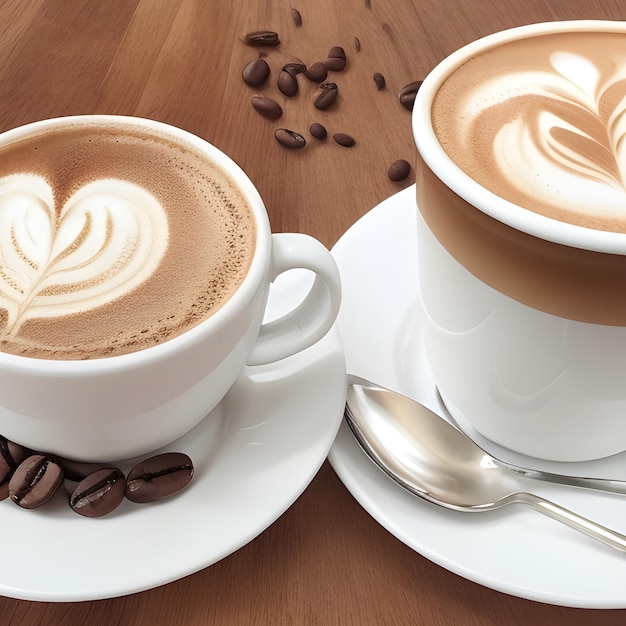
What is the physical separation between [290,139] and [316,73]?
0.20 meters

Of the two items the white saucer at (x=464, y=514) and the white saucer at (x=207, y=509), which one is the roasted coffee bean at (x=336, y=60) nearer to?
the white saucer at (x=464, y=514)

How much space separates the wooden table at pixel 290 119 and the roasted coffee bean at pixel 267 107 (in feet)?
0.05

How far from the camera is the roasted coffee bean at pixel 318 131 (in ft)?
4.17

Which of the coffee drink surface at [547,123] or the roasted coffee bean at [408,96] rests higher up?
the coffee drink surface at [547,123]

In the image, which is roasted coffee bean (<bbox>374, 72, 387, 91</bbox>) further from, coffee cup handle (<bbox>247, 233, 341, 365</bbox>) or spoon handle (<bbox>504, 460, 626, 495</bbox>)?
spoon handle (<bbox>504, 460, 626, 495</bbox>)

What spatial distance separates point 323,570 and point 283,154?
2.30 ft

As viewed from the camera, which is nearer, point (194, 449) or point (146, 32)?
point (194, 449)

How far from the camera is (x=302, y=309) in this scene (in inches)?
32.7

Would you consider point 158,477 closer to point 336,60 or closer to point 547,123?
point 547,123

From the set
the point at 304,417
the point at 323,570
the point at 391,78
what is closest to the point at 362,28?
the point at 391,78

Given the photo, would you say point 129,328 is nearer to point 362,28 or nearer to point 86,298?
point 86,298

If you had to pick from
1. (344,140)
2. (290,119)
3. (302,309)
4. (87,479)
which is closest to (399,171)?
(344,140)

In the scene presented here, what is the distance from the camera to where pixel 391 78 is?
1400 millimetres

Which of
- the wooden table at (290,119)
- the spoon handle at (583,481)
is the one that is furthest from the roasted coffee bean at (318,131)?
the spoon handle at (583,481)
